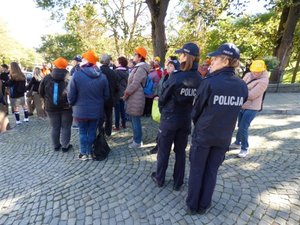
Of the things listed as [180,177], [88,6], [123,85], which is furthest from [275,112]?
[88,6]

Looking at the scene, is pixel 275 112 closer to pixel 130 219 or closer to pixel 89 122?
pixel 89 122

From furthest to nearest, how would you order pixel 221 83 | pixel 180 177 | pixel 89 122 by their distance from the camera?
pixel 89 122 < pixel 180 177 < pixel 221 83

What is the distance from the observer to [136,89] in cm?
517

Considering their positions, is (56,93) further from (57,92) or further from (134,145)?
(134,145)

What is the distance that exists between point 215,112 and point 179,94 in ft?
2.26

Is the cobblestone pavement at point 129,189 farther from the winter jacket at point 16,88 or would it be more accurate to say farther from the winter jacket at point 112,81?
the winter jacket at point 16,88

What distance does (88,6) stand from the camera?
13016 millimetres

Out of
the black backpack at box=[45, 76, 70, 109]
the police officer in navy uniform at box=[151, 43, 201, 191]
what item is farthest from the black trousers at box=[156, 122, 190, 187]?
the black backpack at box=[45, 76, 70, 109]

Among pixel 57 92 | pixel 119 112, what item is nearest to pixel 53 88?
pixel 57 92

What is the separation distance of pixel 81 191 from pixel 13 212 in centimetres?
93

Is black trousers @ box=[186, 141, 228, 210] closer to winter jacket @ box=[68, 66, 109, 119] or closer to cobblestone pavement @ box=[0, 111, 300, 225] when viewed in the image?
cobblestone pavement @ box=[0, 111, 300, 225]

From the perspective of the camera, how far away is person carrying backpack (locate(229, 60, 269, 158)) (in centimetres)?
464

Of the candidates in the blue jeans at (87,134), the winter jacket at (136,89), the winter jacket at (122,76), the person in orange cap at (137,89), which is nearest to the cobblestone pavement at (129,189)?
the blue jeans at (87,134)

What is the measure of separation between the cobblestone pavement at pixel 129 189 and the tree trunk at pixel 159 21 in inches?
261
